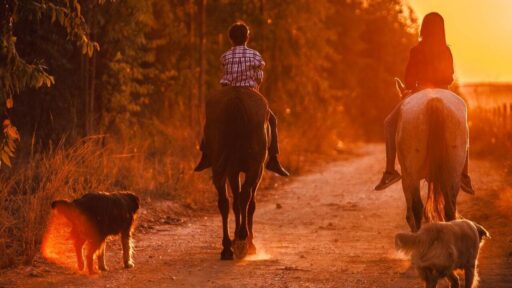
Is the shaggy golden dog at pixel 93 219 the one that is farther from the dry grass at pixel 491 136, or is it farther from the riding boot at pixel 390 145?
the dry grass at pixel 491 136

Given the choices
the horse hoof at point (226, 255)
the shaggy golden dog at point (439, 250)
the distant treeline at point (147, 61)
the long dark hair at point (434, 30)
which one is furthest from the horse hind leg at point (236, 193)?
the shaggy golden dog at point (439, 250)

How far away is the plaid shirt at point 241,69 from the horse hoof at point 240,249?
5.85 feet

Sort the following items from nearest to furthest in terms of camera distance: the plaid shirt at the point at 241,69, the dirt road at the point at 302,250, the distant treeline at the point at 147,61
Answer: the dirt road at the point at 302,250 → the plaid shirt at the point at 241,69 → the distant treeline at the point at 147,61

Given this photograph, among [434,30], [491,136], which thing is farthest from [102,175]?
[491,136]

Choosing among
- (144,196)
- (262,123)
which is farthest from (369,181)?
(262,123)

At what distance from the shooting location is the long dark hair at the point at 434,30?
10578 mm

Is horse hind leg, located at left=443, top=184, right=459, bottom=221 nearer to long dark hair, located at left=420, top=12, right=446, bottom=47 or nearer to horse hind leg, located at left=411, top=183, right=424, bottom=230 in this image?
horse hind leg, located at left=411, top=183, right=424, bottom=230

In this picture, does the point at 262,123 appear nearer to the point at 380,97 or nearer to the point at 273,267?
the point at 273,267

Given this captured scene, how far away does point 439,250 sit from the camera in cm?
738

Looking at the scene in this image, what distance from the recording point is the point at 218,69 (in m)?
28.0

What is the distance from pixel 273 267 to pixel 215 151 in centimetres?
164

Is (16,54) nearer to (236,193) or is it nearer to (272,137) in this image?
(236,193)

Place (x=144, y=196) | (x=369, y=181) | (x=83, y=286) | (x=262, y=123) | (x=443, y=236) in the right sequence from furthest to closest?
1. (x=369, y=181)
2. (x=144, y=196)
3. (x=262, y=123)
4. (x=83, y=286)
5. (x=443, y=236)

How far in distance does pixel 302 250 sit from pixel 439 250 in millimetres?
3719
